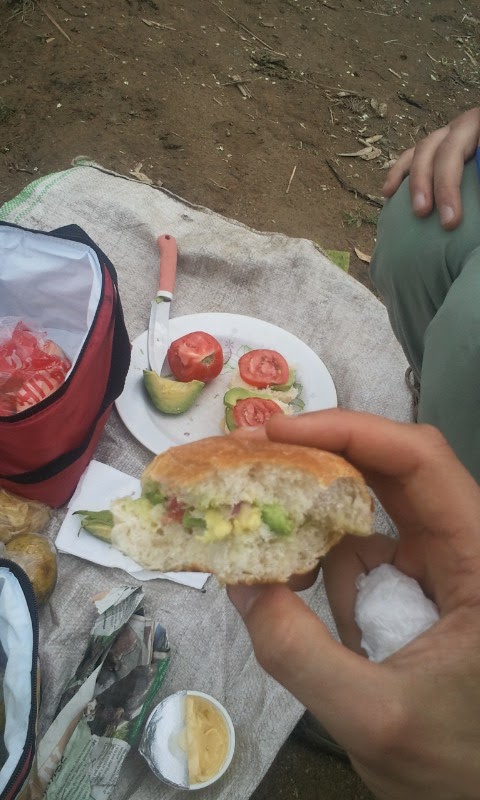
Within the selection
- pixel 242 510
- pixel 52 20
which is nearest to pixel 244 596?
pixel 242 510

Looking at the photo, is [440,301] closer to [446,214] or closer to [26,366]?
[446,214]

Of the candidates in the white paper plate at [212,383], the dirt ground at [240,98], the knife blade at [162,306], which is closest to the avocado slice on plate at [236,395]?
the white paper plate at [212,383]

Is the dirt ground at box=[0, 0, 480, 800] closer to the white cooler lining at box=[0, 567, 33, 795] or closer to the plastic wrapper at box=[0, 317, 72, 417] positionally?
the plastic wrapper at box=[0, 317, 72, 417]

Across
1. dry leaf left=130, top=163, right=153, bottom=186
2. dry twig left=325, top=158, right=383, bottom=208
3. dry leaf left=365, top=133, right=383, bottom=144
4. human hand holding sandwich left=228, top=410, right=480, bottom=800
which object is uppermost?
human hand holding sandwich left=228, top=410, right=480, bottom=800

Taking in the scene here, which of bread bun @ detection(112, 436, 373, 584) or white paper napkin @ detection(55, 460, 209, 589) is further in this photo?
white paper napkin @ detection(55, 460, 209, 589)

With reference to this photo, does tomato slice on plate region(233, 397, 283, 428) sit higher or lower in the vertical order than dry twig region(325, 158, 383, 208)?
lower

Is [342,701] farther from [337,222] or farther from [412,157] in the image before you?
[337,222]

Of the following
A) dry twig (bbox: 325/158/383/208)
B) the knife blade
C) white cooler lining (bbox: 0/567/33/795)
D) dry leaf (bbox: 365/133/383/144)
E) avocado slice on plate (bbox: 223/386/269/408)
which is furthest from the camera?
dry leaf (bbox: 365/133/383/144)

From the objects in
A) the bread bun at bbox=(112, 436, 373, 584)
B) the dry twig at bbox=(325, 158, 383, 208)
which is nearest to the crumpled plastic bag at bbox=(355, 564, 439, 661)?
the bread bun at bbox=(112, 436, 373, 584)
